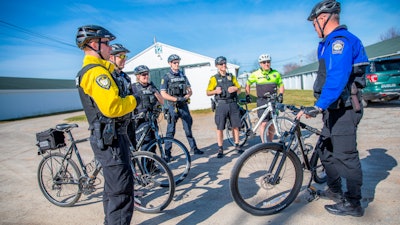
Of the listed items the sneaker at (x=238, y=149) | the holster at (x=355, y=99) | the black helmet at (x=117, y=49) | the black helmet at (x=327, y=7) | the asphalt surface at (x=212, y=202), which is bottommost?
the asphalt surface at (x=212, y=202)

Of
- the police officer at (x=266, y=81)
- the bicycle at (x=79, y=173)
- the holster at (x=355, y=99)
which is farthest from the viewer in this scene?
the police officer at (x=266, y=81)

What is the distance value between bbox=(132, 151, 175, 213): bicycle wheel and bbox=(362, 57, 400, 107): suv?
8.99m

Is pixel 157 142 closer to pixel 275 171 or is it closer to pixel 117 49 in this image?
pixel 117 49

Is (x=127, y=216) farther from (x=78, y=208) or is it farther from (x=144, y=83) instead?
(x=144, y=83)

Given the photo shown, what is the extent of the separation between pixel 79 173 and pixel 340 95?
3.40 m

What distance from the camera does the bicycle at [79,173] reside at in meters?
2.96

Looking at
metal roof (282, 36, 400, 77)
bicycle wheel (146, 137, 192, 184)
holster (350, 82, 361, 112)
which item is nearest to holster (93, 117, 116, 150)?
bicycle wheel (146, 137, 192, 184)

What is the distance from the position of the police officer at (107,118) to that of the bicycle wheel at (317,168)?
2.30 m

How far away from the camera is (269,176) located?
8.82ft

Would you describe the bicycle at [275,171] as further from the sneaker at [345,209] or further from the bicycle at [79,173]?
the bicycle at [79,173]

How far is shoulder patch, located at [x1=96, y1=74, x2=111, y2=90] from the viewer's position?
1864 mm

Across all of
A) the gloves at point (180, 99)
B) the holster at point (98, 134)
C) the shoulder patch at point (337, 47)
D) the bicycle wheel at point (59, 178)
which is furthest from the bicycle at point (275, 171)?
the gloves at point (180, 99)

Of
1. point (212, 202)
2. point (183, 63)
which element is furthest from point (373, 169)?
point (183, 63)

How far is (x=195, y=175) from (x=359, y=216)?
244 cm
